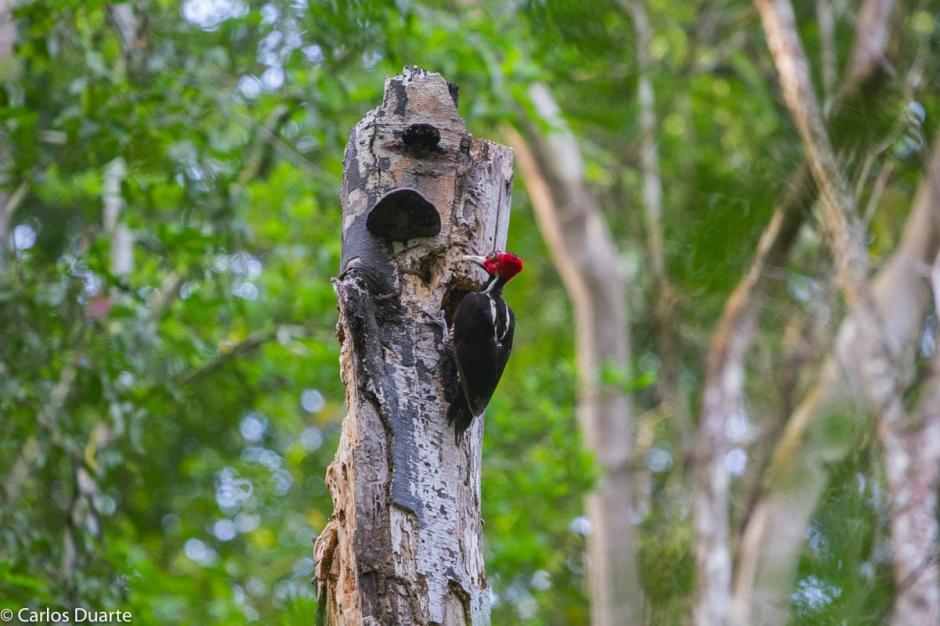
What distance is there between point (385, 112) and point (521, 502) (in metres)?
4.82

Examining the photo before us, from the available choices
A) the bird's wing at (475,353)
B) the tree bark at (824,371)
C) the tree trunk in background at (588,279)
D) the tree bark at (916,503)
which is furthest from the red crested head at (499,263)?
the tree trunk in background at (588,279)

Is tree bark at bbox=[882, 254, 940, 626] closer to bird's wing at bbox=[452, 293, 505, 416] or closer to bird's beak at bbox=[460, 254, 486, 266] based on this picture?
bird's wing at bbox=[452, 293, 505, 416]

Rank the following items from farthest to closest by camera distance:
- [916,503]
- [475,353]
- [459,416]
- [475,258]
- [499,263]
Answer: [916,503], [499,263], [475,258], [475,353], [459,416]

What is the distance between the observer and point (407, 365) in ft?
10.4

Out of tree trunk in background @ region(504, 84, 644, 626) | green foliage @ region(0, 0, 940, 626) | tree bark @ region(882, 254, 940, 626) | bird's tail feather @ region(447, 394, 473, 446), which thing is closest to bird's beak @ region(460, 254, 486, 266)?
bird's tail feather @ region(447, 394, 473, 446)

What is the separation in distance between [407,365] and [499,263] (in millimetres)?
778

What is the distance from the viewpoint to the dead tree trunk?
285 cm

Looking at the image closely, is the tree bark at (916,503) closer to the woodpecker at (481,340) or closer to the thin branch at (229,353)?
the woodpecker at (481,340)

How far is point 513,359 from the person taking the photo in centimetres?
1205

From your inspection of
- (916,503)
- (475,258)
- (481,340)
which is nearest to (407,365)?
(481,340)

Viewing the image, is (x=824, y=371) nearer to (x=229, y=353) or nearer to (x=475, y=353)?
(x=229, y=353)

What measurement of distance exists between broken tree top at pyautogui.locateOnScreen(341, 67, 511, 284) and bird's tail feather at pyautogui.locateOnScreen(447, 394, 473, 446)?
458 mm

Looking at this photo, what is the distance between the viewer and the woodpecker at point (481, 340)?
3.18 m

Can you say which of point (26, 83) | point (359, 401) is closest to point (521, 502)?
point (26, 83)
